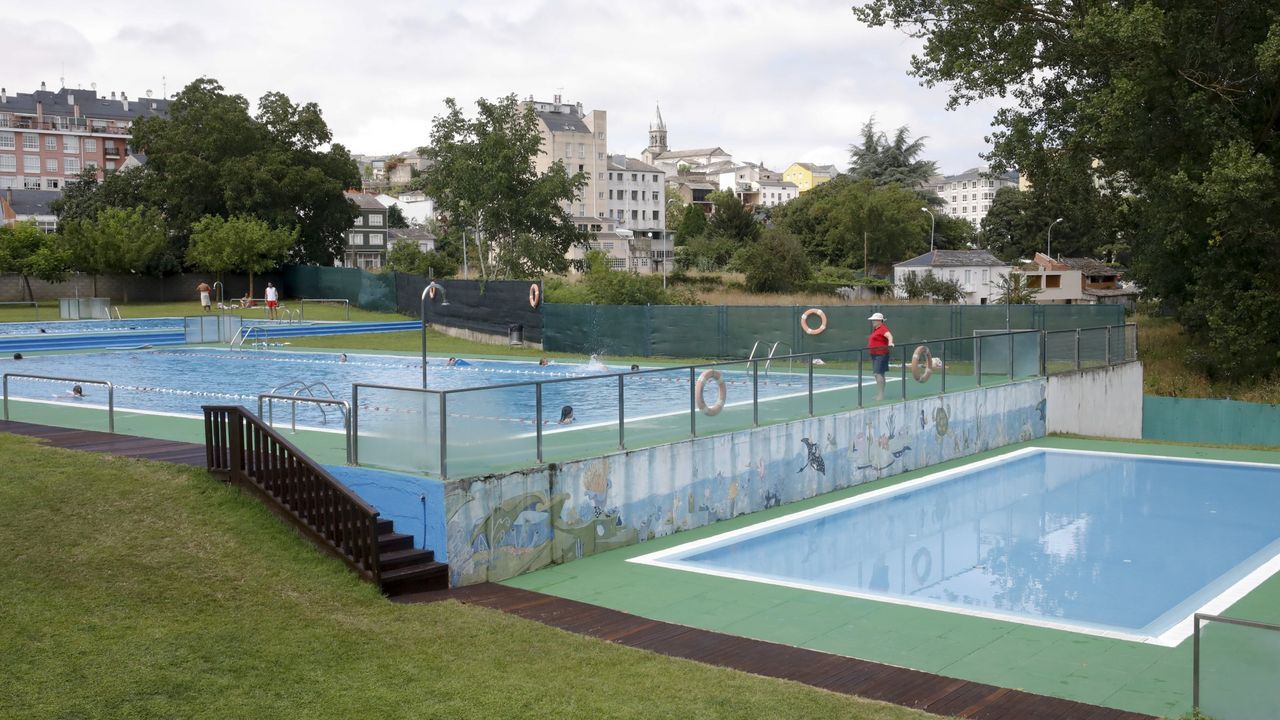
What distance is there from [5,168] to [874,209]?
9606 cm

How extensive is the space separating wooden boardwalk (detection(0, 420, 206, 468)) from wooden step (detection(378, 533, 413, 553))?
3.36m

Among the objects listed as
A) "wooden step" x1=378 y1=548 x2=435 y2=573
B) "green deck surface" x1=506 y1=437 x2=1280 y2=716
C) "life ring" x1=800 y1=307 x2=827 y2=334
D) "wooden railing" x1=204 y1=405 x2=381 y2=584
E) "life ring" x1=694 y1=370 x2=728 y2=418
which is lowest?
"green deck surface" x1=506 y1=437 x2=1280 y2=716

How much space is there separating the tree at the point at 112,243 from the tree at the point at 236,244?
2.20 meters

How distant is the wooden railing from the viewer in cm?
1112

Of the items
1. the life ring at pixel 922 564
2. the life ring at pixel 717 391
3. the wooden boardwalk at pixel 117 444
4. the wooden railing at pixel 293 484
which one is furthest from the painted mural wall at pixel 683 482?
the wooden boardwalk at pixel 117 444

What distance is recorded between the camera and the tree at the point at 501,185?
179ft

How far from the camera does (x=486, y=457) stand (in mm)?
12148

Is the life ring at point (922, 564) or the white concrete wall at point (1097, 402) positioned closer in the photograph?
the life ring at point (922, 564)

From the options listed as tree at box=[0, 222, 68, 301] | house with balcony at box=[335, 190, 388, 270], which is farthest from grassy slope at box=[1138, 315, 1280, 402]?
house with balcony at box=[335, 190, 388, 270]

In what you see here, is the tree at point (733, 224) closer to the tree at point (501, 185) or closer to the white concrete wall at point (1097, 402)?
the tree at point (501, 185)

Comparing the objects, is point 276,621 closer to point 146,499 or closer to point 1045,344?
point 146,499

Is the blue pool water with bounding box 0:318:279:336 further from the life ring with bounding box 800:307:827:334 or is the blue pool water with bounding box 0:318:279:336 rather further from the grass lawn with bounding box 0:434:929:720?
the grass lawn with bounding box 0:434:929:720

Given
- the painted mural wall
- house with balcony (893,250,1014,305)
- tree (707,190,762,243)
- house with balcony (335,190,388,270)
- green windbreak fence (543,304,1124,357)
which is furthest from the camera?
house with balcony (335,190,388,270)

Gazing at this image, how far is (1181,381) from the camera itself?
32812mm
